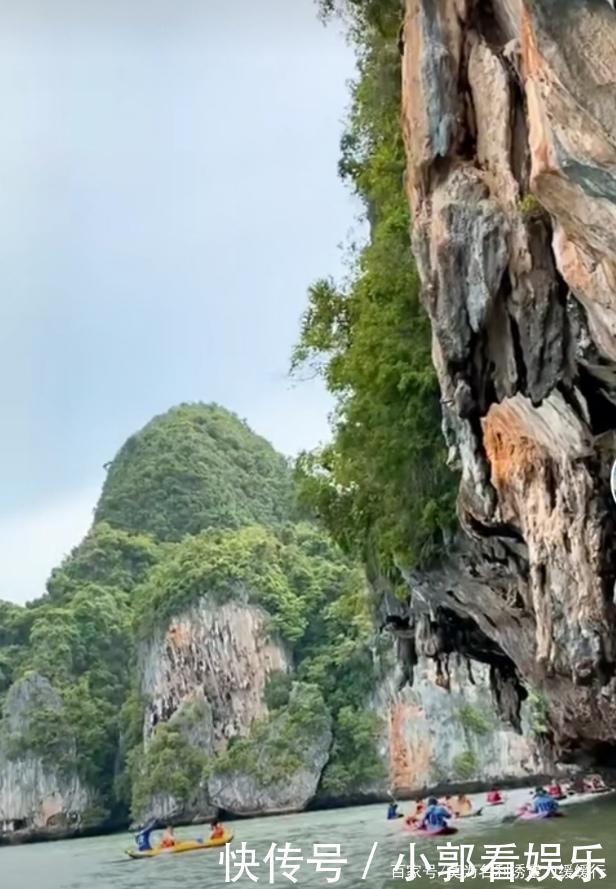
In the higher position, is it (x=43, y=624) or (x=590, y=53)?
(x=43, y=624)

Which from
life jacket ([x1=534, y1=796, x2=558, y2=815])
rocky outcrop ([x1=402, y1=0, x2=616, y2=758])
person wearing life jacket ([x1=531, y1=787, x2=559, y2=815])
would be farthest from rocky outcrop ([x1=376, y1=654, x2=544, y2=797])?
rocky outcrop ([x1=402, y1=0, x2=616, y2=758])

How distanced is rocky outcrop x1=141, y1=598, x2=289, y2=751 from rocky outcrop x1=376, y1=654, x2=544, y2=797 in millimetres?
6881

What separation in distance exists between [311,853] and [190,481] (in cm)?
4721

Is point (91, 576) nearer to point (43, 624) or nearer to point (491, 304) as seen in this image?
point (43, 624)

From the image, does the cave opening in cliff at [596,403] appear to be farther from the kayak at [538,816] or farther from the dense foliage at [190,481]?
the dense foliage at [190,481]

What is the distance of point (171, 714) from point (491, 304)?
124 ft

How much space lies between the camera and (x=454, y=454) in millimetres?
11703

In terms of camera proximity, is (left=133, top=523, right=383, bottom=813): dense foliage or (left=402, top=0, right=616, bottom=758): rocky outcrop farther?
(left=133, top=523, right=383, bottom=813): dense foliage

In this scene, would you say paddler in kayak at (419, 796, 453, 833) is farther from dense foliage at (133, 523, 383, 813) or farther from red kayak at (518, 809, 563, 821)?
dense foliage at (133, 523, 383, 813)

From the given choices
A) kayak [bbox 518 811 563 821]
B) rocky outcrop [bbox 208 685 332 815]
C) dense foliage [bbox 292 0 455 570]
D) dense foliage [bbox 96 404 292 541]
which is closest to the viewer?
dense foliage [bbox 292 0 455 570]

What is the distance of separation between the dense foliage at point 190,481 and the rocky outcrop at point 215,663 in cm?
1949

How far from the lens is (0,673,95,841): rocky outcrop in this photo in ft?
144

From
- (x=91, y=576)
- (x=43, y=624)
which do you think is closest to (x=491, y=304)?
(x=43, y=624)

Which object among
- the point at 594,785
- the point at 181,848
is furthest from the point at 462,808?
the point at 181,848
